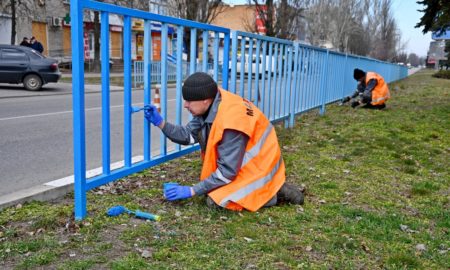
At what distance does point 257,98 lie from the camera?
21.6 ft

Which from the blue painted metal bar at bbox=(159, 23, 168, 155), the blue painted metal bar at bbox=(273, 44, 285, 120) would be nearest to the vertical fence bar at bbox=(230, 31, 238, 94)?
the blue painted metal bar at bbox=(159, 23, 168, 155)

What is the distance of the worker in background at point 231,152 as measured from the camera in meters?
3.60

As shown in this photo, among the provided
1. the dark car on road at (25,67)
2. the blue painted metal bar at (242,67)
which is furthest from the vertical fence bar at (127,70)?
the dark car on road at (25,67)

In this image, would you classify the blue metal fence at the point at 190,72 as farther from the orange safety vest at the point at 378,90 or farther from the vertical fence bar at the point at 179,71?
the orange safety vest at the point at 378,90

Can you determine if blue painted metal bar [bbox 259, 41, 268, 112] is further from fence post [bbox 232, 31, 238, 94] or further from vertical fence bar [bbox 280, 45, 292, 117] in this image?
fence post [bbox 232, 31, 238, 94]

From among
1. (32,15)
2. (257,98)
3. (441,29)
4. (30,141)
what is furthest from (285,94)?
(32,15)

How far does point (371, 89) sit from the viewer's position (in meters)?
11.7

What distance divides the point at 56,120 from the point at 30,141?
2.54m

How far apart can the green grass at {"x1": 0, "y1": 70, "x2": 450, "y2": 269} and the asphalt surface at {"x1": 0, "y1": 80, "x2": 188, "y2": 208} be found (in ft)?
2.80

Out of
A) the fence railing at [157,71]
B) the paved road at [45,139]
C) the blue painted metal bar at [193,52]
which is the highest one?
the blue painted metal bar at [193,52]

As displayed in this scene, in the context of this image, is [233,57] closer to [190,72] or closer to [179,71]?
[190,72]

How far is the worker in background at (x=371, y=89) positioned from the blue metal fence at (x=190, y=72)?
1692 mm

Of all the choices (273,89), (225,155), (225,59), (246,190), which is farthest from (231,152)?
(273,89)

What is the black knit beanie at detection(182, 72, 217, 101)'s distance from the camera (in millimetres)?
3668
